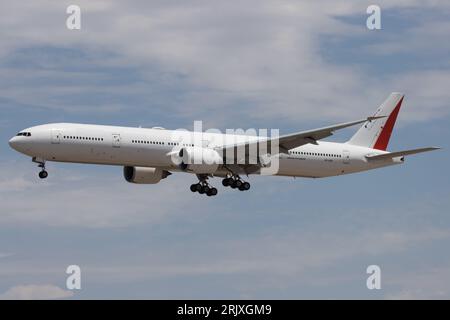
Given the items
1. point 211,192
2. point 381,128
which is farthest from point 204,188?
point 381,128

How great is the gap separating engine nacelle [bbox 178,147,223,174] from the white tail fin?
15.3m

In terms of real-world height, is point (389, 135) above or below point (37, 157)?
above

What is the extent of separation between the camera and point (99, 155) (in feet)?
244

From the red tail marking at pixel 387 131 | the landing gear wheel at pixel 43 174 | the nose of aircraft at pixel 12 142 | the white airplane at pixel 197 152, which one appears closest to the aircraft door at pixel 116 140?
the white airplane at pixel 197 152

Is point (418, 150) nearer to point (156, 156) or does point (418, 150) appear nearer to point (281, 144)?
point (281, 144)

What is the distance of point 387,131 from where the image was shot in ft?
295

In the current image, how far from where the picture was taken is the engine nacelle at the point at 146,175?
82688mm

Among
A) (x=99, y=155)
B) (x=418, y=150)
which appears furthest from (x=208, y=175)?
(x=418, y=150)

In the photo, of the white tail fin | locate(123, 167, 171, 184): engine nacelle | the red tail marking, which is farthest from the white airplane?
the red tail marking

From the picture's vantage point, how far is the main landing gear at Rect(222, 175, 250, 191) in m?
81.1

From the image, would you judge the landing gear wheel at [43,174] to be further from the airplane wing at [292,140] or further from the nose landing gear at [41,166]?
the airplane wing at [292,140]

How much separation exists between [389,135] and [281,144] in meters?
16.1

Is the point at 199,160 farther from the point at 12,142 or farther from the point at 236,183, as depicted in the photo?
the point at 12,142

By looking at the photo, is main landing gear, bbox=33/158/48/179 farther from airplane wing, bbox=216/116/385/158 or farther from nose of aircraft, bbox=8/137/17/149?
airplane wing, bbox=216/116/385/158
